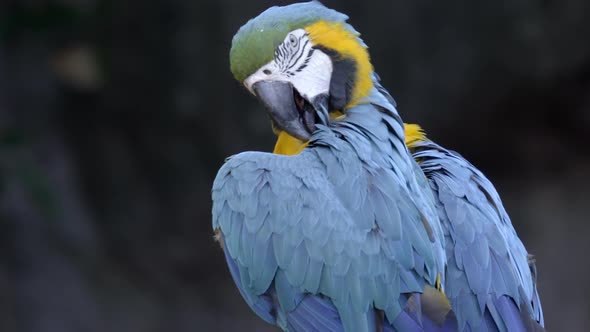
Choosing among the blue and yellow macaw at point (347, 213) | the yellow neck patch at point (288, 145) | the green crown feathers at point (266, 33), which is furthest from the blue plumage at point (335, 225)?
the green crown feathers at point (266, 33)

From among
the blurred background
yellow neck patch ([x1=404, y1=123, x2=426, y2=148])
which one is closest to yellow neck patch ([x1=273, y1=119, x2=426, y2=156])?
yellow neck patch ([x1=404, y1=123, x2=426, y2=148])

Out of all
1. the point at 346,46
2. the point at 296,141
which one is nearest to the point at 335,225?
the point at 296,141

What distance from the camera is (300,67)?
2.29 metres

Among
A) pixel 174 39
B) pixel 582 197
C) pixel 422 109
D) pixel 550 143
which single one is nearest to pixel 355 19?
pixel 422 109

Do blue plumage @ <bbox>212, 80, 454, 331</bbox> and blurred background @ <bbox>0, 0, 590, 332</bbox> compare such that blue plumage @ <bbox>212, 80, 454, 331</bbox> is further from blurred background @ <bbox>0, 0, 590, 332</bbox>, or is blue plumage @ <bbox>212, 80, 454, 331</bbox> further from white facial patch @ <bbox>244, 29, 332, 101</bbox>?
blurred background @ <bbox>0, 0, 590, 332</bbox>

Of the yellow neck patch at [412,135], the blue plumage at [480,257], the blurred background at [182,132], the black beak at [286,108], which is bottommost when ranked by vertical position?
the blurred background at [182,132]

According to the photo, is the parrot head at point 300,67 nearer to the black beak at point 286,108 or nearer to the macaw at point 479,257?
the black beak at point 286,108

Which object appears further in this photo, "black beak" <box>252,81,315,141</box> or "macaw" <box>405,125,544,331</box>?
"black beak" <box>252,81,315,141</box>

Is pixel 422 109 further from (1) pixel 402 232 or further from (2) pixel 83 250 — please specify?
(1) pixel 402 232

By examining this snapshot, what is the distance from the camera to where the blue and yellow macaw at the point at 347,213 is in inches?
81.0

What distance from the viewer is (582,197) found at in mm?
4992

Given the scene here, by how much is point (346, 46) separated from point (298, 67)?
0.15 m

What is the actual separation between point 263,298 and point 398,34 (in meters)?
2.55

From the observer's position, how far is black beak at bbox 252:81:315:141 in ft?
7.47
